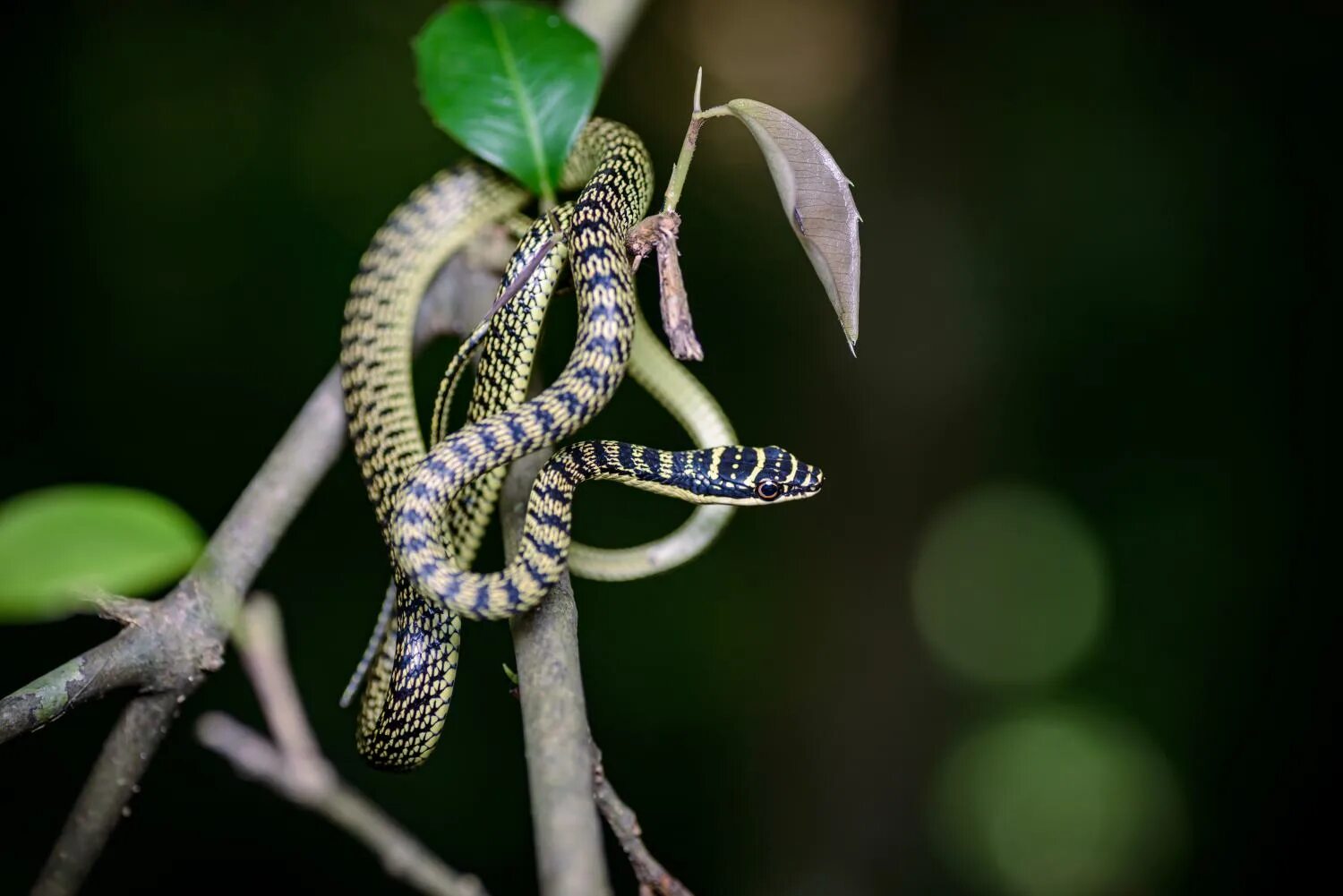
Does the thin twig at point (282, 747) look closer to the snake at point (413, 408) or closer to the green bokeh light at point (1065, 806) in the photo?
the snake at point (413, 408)

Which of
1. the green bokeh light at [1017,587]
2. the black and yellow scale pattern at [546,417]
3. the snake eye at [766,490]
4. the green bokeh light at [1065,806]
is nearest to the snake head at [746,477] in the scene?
the snake eye at [766,490]

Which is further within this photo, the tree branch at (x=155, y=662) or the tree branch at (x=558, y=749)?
the tree branch at (x=155, y=662)

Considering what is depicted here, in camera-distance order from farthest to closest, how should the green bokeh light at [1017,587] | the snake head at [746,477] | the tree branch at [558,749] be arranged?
the green bokeh light at [1017,587]
the snake head at [746,477]
the tree branch at [558,749]

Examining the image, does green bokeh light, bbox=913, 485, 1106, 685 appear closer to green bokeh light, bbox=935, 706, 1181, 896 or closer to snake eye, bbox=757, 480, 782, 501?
green bokeh light, bbox=935, 706, 1181, 896

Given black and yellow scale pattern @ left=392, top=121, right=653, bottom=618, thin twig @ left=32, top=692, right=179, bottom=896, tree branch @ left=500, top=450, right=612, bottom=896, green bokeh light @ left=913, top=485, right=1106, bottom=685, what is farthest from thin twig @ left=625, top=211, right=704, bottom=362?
green bokeh light @ left=913, top=485, right=1106, bottom=685

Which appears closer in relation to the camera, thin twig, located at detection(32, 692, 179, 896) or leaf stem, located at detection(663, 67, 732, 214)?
leaf stem, located at detection(663, 67, 732, 214)

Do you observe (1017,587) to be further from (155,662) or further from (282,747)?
(282,747)
